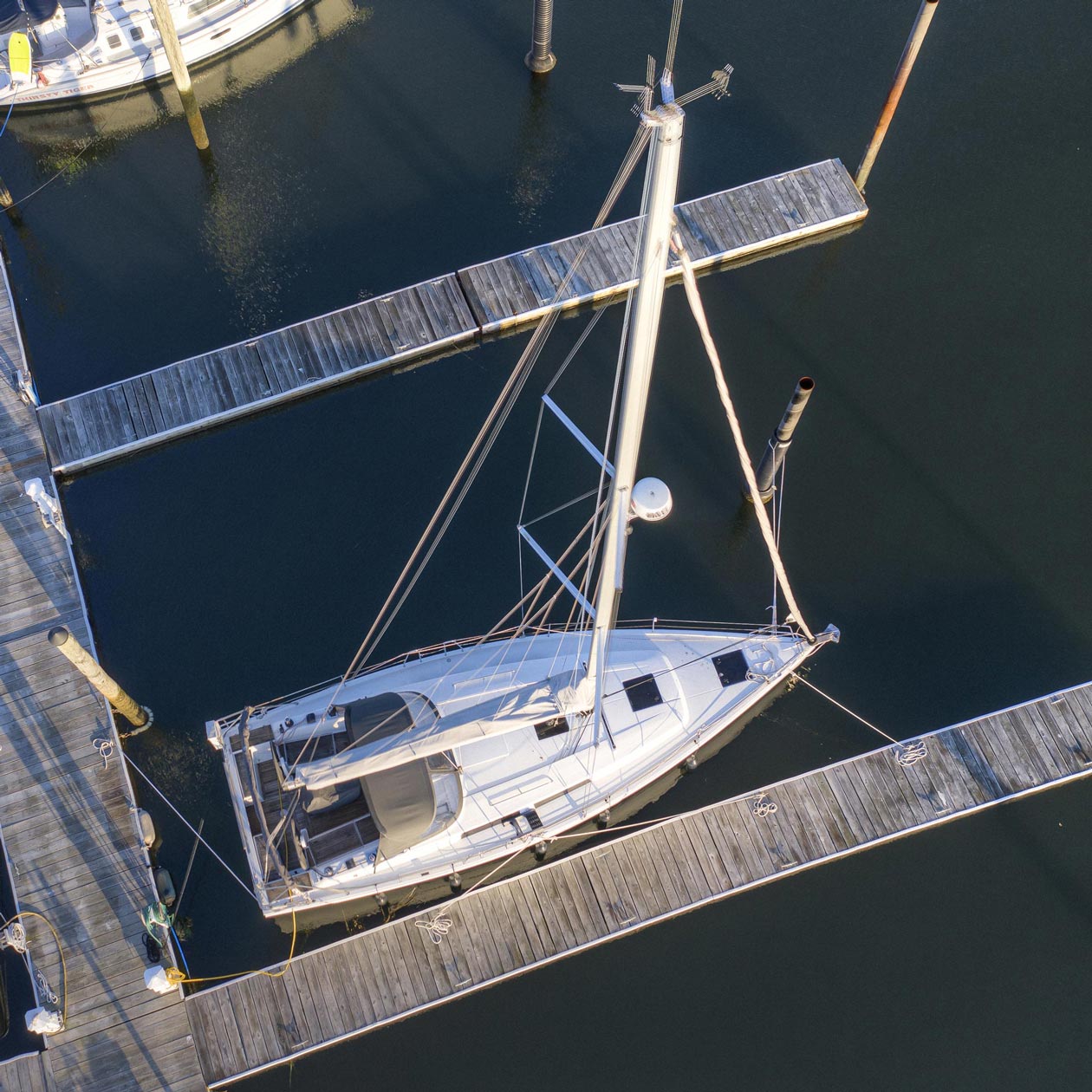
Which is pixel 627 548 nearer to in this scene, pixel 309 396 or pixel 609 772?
pixel 609 772

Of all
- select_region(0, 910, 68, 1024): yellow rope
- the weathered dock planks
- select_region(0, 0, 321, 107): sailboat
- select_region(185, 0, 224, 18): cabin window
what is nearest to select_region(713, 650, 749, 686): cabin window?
select_region(0, 910, 68, 1024): yellow rope

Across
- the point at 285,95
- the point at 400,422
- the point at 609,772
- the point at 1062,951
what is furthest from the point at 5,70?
the point at 1062,951

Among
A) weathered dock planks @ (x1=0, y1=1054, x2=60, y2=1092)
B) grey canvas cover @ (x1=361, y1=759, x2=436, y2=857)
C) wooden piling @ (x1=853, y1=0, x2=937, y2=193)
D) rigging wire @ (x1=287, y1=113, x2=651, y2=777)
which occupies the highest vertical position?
wooden piling @ (x1=853, y1=0, x2=937, y2=193)

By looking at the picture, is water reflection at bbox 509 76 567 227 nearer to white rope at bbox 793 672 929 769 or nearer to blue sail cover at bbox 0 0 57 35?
blue sail cover at bbox 0 0 57 35

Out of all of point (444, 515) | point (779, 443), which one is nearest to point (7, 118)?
point (444, 515)

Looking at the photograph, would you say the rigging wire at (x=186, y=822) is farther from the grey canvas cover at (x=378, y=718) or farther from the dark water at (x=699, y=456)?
the grey canvas cover at (x=378, y=718)

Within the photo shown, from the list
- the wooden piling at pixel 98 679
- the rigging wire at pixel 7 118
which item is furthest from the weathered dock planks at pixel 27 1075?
the rigging wire at pixel 7 118

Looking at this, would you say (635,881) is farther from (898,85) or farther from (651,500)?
(898,85)
